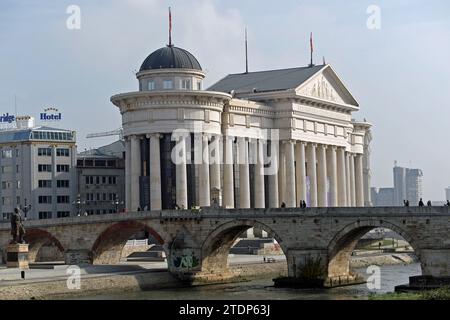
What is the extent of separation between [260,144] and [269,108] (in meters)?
5.13

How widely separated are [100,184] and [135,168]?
23866mm

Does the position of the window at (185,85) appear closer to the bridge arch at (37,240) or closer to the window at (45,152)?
the bridge arch at (37,240)

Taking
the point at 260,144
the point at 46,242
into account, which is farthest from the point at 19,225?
the point at 260,144

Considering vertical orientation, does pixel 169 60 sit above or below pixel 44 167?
above

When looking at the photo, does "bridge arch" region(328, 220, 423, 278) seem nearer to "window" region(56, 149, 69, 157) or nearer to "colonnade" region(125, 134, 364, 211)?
"colonnade" region(125, 134, 364, 211)

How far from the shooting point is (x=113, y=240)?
11038cm

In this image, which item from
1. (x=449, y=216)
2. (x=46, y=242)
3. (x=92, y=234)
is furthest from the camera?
(x=46, y=242)

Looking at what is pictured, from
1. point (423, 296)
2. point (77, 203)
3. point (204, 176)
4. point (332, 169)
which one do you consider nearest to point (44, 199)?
point (77, 203)

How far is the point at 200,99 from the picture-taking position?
126 m

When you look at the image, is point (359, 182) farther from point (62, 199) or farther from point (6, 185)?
point (6, 185)

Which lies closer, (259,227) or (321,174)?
(259,227)

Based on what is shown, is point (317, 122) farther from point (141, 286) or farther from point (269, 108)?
point (141, 286)

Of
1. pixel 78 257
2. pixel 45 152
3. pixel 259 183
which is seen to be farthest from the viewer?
pixel 45 152

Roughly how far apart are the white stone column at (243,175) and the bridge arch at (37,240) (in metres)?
26.0
